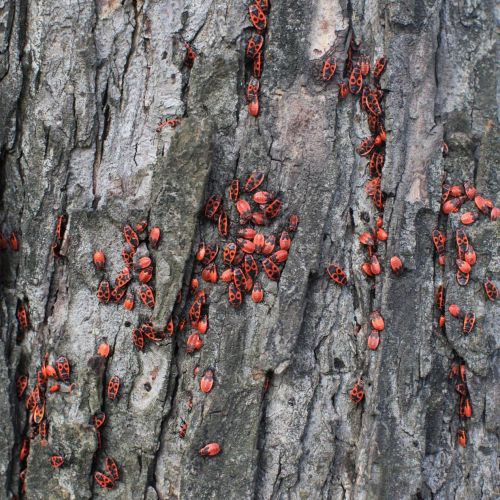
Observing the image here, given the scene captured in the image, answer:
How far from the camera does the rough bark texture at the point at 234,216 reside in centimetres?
331

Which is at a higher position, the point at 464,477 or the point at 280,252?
the point at 280,252

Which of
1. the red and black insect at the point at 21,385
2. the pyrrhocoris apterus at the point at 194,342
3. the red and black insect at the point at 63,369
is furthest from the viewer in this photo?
the red and black insect at the point at 21,385

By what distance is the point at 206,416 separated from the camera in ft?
10.8

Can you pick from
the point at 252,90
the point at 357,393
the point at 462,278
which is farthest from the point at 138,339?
the point at 462,278

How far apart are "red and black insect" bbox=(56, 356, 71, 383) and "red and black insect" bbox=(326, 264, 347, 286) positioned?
1638 millimetres

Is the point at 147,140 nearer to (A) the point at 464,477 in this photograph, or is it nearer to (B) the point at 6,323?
(B) the point at 6,323

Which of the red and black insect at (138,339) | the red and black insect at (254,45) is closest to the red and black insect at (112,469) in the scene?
the red and black insect at (138,339)

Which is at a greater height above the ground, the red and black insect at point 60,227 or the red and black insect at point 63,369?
the red and black insect at point 60,227

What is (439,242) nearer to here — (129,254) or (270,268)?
(270,268)

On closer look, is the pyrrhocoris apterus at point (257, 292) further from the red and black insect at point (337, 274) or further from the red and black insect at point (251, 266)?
the red and black insect at point (337, 274)

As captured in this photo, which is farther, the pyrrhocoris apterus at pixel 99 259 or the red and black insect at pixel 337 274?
the pyrrhocoris apterus at pixel 99 259

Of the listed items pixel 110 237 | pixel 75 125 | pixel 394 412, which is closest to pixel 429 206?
pixel 394 412

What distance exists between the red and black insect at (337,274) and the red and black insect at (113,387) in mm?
1389

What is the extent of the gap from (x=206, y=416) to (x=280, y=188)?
1.37 m
